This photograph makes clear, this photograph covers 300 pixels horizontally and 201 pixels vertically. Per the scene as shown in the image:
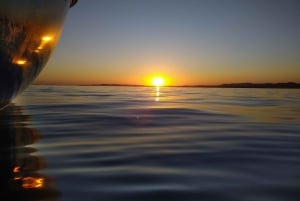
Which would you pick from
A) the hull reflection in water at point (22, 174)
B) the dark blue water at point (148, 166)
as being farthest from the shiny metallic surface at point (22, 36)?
the hull reflection in water at point (22, 174)

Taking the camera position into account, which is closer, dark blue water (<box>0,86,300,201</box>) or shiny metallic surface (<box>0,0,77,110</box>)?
dark blue water (<box>0,86,300,201</box>)

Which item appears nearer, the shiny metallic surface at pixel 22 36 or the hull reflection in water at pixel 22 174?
the hull reflection in water at pixel 22 174

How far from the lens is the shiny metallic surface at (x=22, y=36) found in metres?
2.96

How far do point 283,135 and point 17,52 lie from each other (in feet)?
10.4

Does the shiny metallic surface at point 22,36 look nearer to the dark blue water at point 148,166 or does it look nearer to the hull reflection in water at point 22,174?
the dark blue water at point 148,166

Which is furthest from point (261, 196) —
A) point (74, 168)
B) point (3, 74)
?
point (3, 74)

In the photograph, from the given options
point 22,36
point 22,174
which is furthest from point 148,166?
point 22,36

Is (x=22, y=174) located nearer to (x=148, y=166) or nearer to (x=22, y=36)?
(x=148, y=166)

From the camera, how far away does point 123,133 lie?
379 centimetres

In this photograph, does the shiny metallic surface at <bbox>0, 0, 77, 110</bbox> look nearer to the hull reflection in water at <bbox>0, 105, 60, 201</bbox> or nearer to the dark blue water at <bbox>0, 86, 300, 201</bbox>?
the dark blue water at <bbox>0, 86, 300, 201</bbox>

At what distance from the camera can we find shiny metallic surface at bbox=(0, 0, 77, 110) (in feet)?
9.73

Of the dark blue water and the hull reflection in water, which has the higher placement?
the hull reflection in water

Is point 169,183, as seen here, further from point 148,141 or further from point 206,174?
point 148,141

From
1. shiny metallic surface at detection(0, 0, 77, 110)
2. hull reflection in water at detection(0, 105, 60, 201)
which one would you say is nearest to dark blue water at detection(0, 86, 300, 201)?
hull reflection in water at detection(0, 105, 60, 201)
